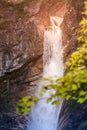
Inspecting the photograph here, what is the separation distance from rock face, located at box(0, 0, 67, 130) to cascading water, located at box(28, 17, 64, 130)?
0.14 metres

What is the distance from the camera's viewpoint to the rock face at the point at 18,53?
6.11 metres

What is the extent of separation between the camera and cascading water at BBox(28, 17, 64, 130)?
6.24m

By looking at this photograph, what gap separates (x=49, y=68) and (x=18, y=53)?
773mm

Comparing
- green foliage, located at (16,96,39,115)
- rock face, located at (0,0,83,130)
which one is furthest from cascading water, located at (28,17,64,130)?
green foliage, located at (16,96,39,115)

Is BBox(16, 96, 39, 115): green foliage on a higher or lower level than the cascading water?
higher

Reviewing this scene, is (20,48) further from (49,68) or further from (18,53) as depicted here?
(49,68)

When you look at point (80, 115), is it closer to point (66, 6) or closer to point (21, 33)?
point (21, 33)

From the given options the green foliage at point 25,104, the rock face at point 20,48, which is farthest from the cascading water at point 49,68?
the green foliage at point 25,104

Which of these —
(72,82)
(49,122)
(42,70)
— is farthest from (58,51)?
(72,82)

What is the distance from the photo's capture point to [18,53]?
6.15 meters

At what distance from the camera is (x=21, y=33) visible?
6156 mm

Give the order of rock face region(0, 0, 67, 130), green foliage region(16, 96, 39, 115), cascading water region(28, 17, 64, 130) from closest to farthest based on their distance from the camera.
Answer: green foliage region(16, 96, 39, 115), rock face region(0, 0, 67, 130), cascading water region(28, 17, 64, 130)

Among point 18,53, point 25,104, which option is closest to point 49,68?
point 18,53

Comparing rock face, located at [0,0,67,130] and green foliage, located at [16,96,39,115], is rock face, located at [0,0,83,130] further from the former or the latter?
green foliage, located at [16,96,39,115]
